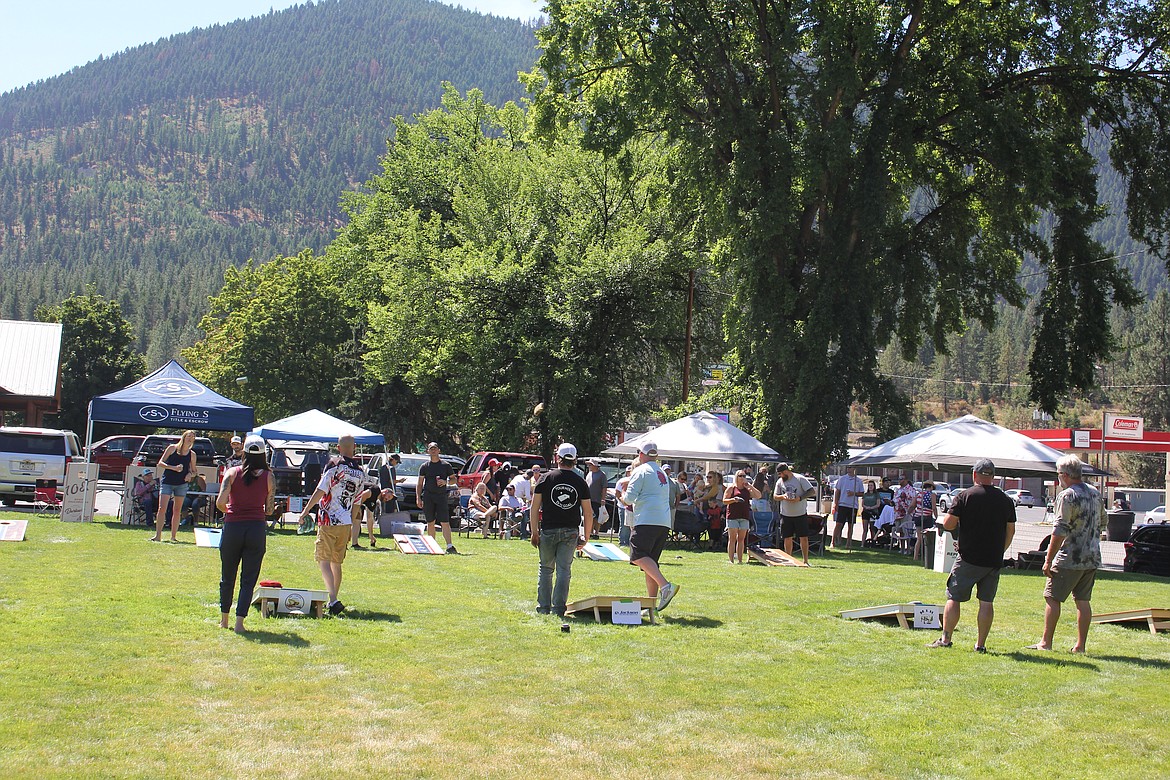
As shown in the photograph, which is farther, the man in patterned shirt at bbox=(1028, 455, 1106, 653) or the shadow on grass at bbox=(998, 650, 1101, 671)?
the man in patterned shirt at bbox=(1028, 455, 1106, 653)

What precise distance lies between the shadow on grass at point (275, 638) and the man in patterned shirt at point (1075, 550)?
21.9 ft

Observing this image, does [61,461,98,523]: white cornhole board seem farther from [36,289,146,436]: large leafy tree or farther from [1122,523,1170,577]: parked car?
[36,289,146,436]: large leafy tree

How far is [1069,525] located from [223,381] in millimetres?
63270

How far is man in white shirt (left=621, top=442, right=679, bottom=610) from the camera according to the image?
11680 millimetres

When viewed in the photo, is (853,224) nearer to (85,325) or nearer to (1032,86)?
(1032,86)

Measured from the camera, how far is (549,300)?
36938 mm

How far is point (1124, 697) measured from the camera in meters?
8.32

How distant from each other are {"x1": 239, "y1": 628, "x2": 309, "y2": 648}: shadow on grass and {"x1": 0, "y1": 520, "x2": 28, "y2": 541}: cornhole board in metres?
8.72

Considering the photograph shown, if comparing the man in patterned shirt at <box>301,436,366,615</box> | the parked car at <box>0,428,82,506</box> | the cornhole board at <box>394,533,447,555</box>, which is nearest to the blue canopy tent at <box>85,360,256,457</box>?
the parked car at <box>0,428,82,506</box>

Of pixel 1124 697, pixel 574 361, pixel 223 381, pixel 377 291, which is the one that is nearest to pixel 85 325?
pixel 223 381

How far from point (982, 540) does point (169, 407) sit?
17842mm

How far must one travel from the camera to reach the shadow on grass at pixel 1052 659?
9.67m

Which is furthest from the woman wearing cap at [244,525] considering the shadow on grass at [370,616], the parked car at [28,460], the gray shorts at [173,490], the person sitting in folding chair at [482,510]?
the parked car at [28,460]

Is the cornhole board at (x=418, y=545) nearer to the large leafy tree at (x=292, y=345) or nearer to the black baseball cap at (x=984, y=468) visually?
the black baseball cap at (x=984, y=468)
